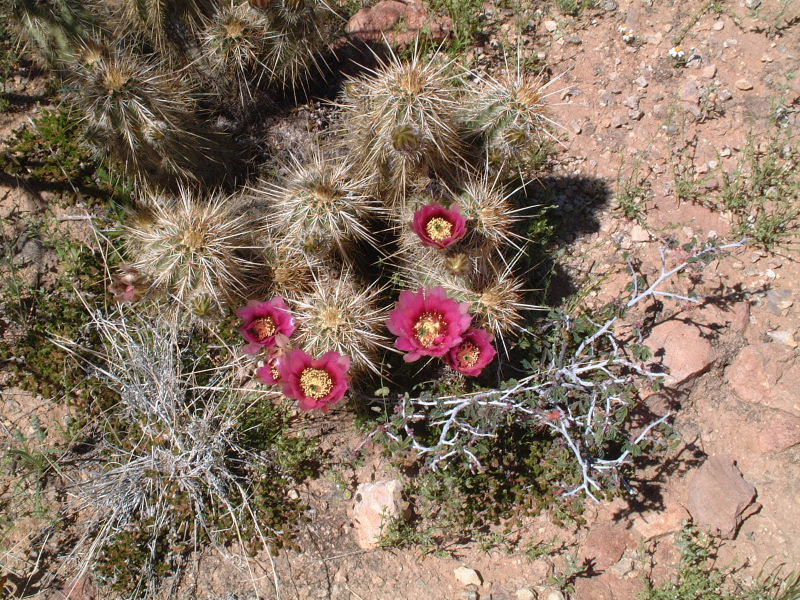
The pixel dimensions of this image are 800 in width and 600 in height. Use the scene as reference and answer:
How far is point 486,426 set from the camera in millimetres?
3359

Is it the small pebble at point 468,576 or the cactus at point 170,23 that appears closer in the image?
the small pebble at point 468,576

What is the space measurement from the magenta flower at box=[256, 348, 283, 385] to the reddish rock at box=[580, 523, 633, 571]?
199 centimetres

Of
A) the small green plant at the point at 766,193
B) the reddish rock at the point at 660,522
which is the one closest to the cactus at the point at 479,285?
the reddish rock at the point at 660,522

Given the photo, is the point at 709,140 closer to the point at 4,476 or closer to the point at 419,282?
the point at 419,282

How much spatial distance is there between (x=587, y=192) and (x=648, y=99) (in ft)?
3.05

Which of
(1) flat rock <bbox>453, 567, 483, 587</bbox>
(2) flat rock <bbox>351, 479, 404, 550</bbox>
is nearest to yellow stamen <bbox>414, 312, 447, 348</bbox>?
(2) flat rock <bbox>351, 479, 404, 550</bbox>

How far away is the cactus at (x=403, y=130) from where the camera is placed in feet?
9.70

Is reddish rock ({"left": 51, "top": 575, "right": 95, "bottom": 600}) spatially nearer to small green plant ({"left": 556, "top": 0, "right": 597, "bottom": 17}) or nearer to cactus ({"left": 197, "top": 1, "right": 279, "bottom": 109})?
cactus ({"left": 197, "top": 1, "right": 279, "bottom": 109})

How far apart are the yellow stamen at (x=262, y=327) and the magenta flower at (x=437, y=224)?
0.93 meters

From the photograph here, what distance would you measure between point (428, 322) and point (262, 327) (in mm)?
891

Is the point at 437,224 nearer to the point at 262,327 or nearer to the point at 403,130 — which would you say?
the point at 403,130

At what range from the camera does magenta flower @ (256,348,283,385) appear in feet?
10.5

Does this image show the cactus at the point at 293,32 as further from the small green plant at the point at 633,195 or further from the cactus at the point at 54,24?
the small green plant at the point at 633,195

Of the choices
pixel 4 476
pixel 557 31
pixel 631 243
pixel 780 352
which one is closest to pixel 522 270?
pixel 631 243
